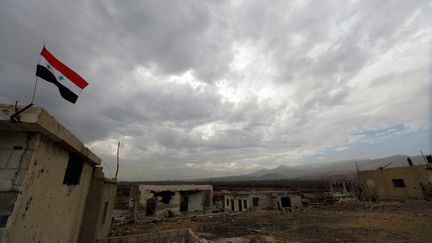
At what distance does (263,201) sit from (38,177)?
33414 mm

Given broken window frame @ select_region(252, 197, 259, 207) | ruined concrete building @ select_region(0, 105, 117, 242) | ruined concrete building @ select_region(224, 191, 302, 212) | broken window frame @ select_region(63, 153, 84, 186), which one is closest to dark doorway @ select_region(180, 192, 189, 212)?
ruined concrete building @ select_region(224, 191, 302, 212)

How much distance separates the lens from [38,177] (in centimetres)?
457

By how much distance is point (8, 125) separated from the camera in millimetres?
3844

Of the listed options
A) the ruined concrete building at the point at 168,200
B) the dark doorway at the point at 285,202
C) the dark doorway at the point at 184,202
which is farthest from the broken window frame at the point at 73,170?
the dark doorway at the point at 285,202

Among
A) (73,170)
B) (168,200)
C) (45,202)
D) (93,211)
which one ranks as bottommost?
(168,200)

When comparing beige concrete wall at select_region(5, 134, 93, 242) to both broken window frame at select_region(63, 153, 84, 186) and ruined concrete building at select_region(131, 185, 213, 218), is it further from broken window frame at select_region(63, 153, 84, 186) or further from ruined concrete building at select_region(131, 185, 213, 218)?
ruined concrete building at select_region(131, 185, 213, 218)

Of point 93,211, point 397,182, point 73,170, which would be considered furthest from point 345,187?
point 73,170

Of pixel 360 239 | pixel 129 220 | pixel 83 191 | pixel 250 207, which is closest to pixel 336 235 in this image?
pixel 360 239

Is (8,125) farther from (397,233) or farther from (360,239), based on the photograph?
(397,233)

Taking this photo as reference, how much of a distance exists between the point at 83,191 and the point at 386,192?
120 feet

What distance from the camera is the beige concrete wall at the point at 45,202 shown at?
4.10 metres

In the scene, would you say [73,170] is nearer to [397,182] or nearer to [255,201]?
[255,201]

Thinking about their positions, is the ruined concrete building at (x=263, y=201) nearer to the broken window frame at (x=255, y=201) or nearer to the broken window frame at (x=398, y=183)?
the broken window frame at (x=255, y=201)

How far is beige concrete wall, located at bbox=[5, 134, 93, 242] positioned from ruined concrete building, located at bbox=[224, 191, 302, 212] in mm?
28908
